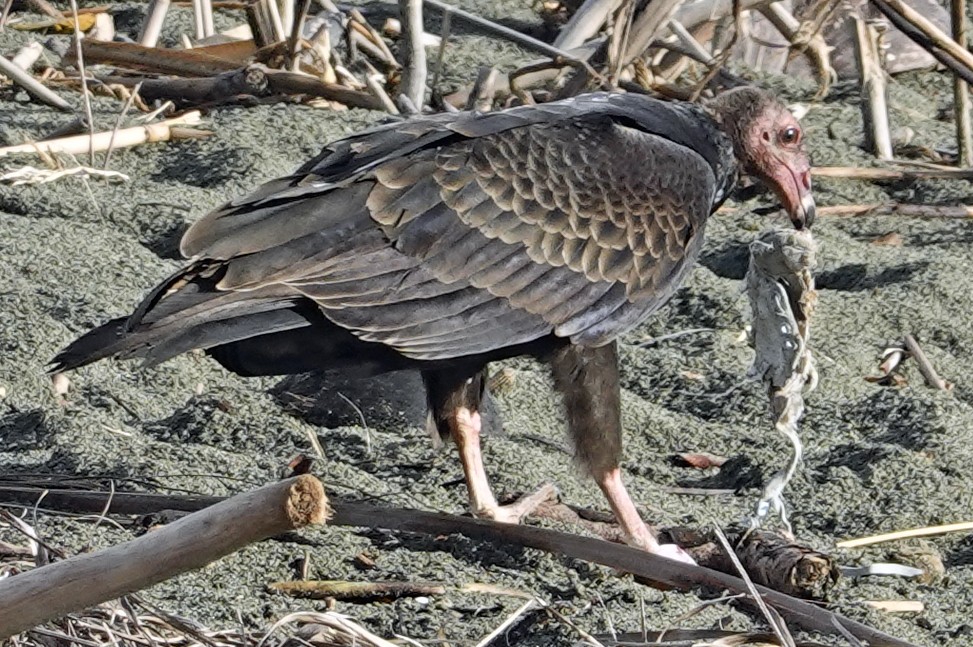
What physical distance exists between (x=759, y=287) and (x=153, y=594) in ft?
6.30

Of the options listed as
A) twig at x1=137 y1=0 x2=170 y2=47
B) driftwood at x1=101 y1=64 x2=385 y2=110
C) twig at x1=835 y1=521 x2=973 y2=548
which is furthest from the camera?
twig at x1=137 y1=0 x2=170 y2=47

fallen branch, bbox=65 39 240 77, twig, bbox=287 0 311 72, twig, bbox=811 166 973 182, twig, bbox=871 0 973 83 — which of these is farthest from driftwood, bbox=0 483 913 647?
fallen branch, bbox=65 39 240 77

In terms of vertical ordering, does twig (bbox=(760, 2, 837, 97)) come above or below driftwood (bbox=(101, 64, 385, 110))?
above

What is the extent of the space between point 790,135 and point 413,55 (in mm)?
2037

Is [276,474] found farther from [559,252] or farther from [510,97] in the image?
[510,97]

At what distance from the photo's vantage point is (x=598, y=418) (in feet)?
14.7

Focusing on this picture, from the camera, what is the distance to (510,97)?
6.89 m

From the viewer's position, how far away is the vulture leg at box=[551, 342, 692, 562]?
14.6 ft

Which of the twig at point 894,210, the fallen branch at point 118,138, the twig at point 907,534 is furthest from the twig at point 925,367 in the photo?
the fallen branch at point 118,138

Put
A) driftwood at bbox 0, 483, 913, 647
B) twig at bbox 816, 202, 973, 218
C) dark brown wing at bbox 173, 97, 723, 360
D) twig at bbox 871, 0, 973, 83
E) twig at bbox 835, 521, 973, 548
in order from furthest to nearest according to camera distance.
A: twig at bbox 816, 202, 973, 218, twig at bbox 871, 0, 973, 83, twig at bbox 835, 521, 973, 548, dark brown wing at bbox 173, 97, 723, 360, driftwood at bbox 0, 483, 913, 647

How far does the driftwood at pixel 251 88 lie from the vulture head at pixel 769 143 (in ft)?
6.63

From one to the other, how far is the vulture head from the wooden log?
3073 mm

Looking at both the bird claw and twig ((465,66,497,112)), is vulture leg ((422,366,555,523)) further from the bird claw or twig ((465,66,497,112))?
twig ((465,66,497,112))

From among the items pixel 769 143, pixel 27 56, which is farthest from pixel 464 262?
pixel 27 56
